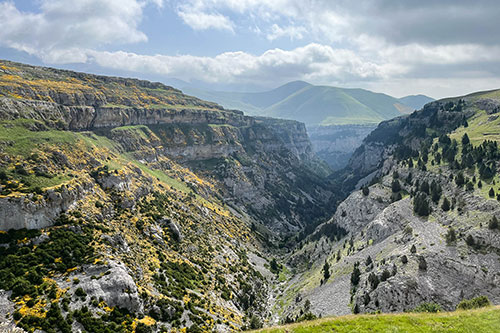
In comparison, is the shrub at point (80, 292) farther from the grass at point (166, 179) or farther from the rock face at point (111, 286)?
the grass at point (166, 179)

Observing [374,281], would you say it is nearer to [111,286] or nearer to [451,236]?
[451,236]

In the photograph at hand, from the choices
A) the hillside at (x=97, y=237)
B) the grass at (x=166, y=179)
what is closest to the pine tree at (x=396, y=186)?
the hillside at (x=97, y=237)

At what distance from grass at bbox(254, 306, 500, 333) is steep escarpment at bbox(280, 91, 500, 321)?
4622 centimetres

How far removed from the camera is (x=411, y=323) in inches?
1160

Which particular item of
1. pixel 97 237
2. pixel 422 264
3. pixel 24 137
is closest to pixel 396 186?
pixel 422 264

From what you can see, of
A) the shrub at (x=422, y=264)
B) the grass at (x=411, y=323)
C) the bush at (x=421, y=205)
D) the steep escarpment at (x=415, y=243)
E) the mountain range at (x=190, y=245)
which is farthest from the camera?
the bush at (x=421, y=205)

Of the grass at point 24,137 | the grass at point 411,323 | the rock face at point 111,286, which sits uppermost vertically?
the grass at point 24,137

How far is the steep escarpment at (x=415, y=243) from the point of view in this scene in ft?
238

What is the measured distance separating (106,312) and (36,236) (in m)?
26.0

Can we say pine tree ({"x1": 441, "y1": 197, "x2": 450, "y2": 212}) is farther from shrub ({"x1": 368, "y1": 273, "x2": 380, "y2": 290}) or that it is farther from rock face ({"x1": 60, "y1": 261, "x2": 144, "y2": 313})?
rock face ({"x1": 60, "y1": 261, "x2": 144, "y2": 313})

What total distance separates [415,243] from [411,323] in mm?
68049

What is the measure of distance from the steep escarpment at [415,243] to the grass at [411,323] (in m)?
46.2

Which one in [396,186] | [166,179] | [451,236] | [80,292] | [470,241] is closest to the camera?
[80,292]

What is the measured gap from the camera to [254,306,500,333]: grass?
28062mm
